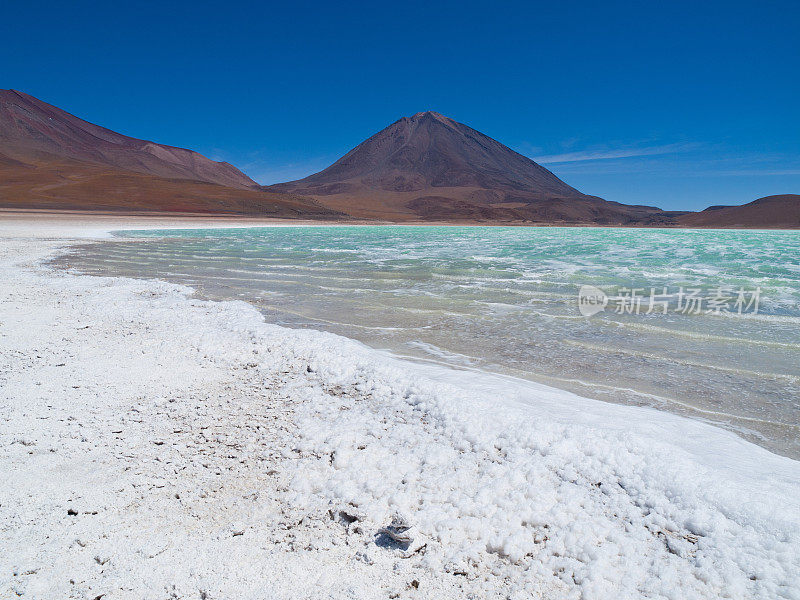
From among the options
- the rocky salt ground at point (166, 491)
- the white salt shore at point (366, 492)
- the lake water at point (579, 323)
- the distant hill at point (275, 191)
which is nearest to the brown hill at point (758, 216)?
the distant hill at point (275, 191)

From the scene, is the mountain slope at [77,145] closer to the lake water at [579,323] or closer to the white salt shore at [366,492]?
the lake water at [579,323]

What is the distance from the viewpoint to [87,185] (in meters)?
70.1

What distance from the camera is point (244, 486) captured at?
2.24m

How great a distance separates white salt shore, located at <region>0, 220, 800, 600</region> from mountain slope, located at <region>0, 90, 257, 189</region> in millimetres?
127169

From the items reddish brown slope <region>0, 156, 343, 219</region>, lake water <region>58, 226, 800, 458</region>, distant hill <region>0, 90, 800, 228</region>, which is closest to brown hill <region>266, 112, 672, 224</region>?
distant hill <region>0, 90, 800, 228</region>

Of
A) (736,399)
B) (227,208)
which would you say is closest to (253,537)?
(736,399)

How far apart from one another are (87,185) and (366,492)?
85442 millimetres

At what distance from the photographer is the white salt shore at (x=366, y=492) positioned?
1710 millimetres

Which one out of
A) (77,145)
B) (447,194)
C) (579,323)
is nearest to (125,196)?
(579,323)

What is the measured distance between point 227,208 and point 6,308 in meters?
68.7

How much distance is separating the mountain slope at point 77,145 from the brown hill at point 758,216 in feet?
468

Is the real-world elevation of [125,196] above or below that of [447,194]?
below

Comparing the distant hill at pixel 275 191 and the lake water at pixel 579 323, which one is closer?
the lake water at pixel 579 323

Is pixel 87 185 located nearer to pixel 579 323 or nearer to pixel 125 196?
pixel 125 196
